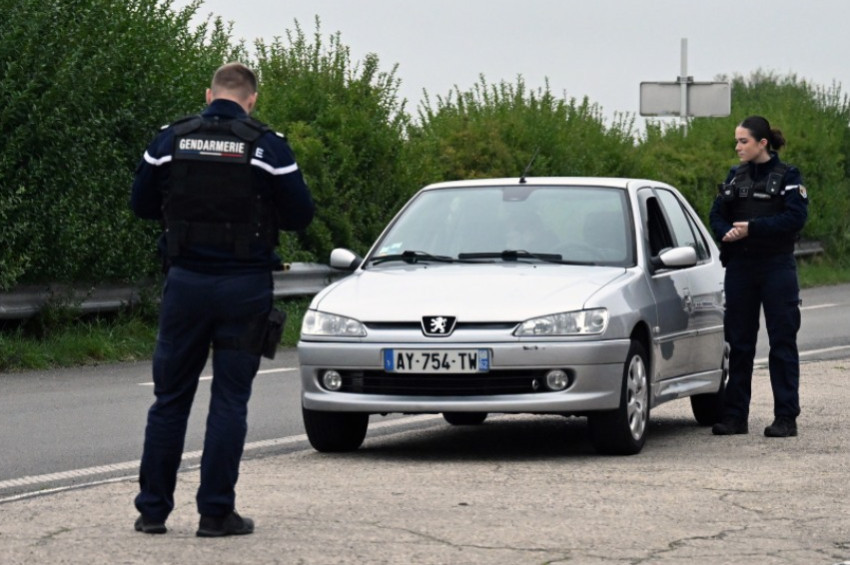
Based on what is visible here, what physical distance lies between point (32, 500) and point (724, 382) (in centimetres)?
534

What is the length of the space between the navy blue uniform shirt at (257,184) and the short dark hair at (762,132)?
4.54m

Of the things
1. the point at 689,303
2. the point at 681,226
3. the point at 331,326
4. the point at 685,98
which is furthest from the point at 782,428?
the point at 685,98

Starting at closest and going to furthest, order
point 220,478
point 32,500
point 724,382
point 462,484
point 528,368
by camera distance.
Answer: point 220,478
point 32,500
point 462,484
point 528,368
point 724,382

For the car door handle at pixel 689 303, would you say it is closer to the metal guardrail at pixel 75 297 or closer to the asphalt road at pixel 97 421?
the asphalt road at pixel 97 421

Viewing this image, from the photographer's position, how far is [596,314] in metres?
10.0

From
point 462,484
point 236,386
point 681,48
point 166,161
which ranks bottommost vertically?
point 462,484

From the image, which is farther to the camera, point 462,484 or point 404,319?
point 404,319

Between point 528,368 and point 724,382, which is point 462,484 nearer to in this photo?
point 528,368

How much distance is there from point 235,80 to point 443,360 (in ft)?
9.31

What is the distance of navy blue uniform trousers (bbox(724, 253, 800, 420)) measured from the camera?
1138 cm

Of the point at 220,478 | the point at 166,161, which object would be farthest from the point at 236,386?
the point at 166,161

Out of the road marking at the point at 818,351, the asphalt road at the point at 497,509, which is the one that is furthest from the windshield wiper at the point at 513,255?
the road marking at the point at 818,351

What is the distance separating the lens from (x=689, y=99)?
119 feet

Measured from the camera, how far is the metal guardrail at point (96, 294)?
55.7ft
